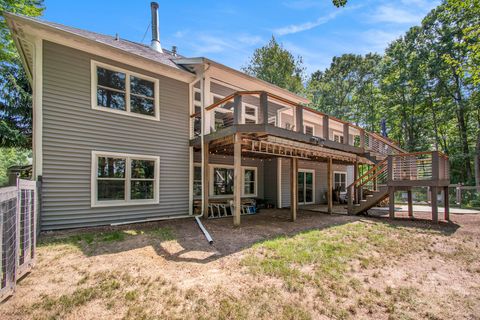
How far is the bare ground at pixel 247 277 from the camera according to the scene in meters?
2.71

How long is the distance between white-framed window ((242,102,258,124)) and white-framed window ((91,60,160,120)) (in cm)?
418

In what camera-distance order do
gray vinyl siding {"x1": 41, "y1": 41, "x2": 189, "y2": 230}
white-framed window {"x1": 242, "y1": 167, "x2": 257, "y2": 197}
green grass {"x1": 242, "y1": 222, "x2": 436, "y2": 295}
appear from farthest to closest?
white-framed window {"x1": 242, "y1": 167, "x2": 257, "y2": 197} < gray vinyl siding {"x1": 41, "y1": 41, "x2": 189, "y2": 230} < green grass {"x1": 242, "y1": 222, "x2": 436, "y2": 295}

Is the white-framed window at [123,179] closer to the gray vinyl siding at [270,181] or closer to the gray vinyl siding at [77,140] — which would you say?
the gray vinyl siding at [77,140]

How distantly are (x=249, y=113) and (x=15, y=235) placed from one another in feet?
30.2

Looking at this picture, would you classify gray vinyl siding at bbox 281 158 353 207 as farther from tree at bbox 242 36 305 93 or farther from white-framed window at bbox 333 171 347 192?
tree at bbox 242 36 305 93

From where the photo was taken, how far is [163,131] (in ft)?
25.7

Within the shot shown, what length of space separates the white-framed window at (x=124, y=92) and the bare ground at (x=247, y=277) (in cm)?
362

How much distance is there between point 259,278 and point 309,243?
2.21 metres

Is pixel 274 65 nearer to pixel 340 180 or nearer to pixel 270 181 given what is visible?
pixel 340 180

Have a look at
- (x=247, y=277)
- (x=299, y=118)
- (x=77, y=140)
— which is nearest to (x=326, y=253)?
(x=247, y=277)

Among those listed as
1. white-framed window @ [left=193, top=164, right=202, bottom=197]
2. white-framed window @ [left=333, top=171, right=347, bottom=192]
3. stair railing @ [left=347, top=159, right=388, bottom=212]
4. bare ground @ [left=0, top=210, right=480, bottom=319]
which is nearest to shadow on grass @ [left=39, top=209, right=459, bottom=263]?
bare ground @ [left=0, top=210, right=480, bottom=319]

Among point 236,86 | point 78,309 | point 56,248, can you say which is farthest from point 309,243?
point 236,86

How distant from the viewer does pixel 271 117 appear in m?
11.5

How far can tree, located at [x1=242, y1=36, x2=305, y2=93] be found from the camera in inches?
973
